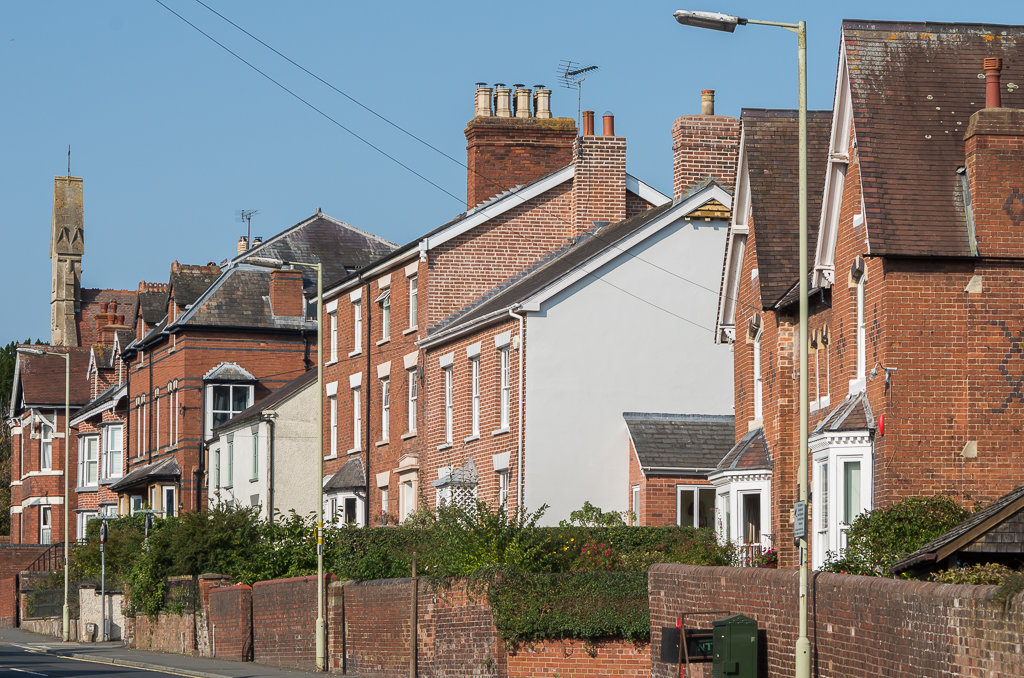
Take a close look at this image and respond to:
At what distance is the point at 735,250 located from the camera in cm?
3047

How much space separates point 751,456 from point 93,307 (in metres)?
66.4

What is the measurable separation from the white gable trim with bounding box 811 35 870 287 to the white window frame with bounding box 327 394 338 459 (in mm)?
23620

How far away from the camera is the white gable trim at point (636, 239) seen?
34.6 m

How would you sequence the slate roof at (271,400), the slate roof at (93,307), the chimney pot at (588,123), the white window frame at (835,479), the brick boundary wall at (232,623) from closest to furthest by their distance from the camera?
the white window frame at (835,479)
the brick boundary wall at (232,623)
the chimney pot at (588,123)
the slate roof at (271,400)
the slate roof at (93,307)

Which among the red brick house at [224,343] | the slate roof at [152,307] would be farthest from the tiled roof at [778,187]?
the slate roof at [152,307]

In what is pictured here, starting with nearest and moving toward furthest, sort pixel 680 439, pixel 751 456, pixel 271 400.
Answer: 1. pixel 751 456
2. pixel 680 439
3. pixel 271 400

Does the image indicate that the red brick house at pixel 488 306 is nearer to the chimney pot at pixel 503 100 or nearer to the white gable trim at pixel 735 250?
the chimney pot at pixel 503 100

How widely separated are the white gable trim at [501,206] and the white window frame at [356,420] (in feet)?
24.0

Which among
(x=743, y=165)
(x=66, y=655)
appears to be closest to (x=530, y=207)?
(x=743, y=165)

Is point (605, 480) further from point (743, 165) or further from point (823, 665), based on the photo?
point (823, 665)

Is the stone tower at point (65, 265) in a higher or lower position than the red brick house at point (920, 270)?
higher

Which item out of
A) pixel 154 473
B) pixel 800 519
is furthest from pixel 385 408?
pixel 800 519

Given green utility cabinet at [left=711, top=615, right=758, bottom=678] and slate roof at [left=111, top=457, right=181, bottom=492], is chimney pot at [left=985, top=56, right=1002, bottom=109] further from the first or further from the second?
slate roof at [left=111, top=457, right=181, bottom=492]

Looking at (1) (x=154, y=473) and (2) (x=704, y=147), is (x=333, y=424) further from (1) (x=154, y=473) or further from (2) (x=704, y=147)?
(2) (x=704, y=147)
